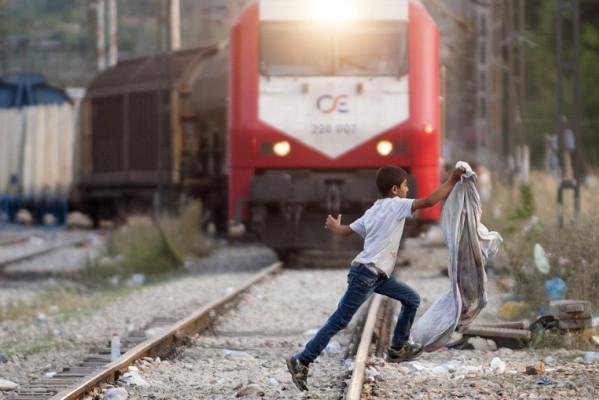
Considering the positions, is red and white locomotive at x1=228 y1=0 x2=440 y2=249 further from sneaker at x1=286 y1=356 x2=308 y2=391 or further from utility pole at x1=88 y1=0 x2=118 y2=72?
utility pole at x1=88 y1=0 x2=118 y2=72

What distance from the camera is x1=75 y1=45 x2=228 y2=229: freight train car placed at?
23.8 meters

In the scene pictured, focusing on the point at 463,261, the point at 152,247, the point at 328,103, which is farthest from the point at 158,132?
the point at 463,261

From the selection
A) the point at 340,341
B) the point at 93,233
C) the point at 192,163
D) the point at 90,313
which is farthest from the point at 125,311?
the point at 93,233

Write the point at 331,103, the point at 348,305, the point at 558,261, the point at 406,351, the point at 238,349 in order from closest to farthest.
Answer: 1. the point at 348,305
2. the point at 406,351
3. the point at 238,349
4. the point at 558,261
5. the point at 331,103

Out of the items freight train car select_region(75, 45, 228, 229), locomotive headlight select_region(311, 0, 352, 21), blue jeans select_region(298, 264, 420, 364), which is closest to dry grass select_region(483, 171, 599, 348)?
blue jeans select_region(298, 264, 420, 364)

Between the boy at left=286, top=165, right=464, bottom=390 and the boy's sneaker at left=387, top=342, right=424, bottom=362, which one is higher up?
the boy at left=286, top=165, right=464, bottom=390

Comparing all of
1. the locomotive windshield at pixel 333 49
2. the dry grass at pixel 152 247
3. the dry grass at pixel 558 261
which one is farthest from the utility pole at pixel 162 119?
the dry grass at pixel 558 261

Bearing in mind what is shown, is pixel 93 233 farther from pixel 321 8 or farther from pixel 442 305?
pixel 442 305

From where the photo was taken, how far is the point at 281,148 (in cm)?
1605

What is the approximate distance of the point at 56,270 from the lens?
18.8 m

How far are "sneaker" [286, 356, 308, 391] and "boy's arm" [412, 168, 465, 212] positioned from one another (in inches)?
39.9

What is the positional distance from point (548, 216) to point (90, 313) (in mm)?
6922

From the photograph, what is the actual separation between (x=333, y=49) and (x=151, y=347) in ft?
25.4

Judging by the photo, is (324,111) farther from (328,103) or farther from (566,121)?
(566,121)
